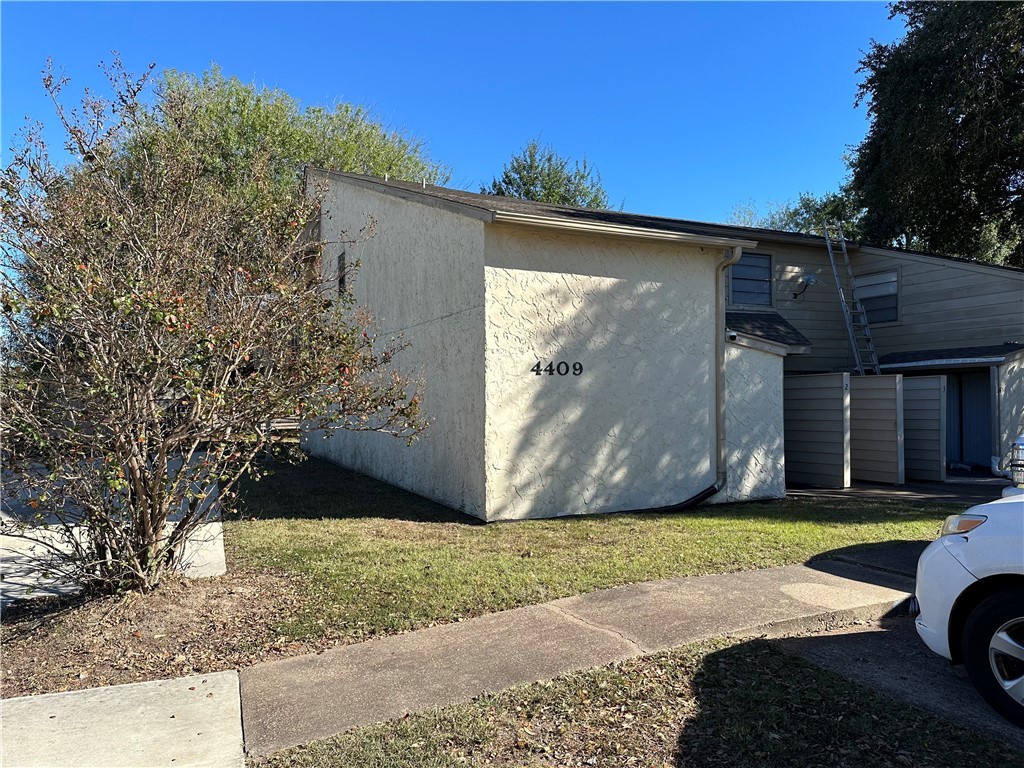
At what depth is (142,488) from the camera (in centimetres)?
513

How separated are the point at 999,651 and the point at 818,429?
9288 millimetres

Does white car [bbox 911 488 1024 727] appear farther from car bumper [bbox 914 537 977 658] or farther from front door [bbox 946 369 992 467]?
Answer: front door [bbox 946 369 992 467]

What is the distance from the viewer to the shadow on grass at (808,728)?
10.7 feet

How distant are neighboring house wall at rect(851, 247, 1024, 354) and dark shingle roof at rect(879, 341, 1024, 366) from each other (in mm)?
202

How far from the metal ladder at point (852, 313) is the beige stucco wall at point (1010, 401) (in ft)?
7.18

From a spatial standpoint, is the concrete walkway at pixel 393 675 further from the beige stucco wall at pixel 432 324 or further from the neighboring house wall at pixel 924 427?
the neighboring house wall at pixel 924 427

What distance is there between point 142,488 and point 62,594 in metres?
1.54

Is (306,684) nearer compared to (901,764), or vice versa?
(901,764)

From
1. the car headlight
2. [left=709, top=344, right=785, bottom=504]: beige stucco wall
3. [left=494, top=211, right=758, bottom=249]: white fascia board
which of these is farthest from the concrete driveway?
[left=494, top=211, right=758, bottom=249]: white fascia board

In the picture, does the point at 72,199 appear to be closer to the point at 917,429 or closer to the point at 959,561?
the point at 959,561

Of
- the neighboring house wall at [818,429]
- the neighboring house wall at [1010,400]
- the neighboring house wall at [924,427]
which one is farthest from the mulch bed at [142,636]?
the neighboring house wall at [1010,400]

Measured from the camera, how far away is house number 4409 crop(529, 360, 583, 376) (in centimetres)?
920

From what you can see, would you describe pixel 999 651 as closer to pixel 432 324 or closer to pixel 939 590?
pixel 939 590

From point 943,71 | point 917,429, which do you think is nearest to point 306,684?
point 917,429
